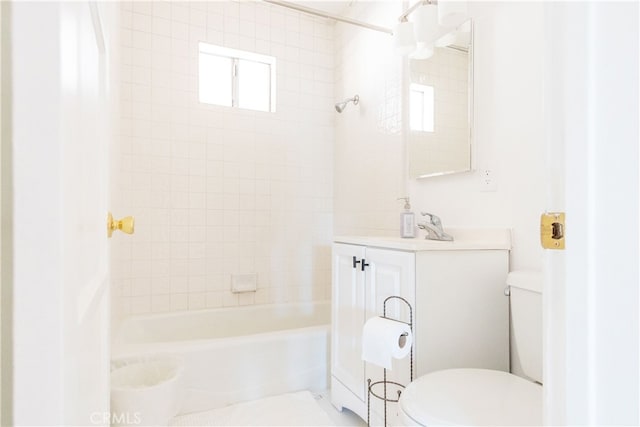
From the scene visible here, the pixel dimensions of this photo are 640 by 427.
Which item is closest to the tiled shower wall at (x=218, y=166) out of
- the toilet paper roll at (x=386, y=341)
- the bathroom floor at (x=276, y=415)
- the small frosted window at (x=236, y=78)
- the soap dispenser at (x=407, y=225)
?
the small frosted window at (x=236, y=78)

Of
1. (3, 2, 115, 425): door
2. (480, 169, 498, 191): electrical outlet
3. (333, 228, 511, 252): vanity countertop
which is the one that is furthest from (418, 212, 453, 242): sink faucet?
(3, 2, 115, 425): door

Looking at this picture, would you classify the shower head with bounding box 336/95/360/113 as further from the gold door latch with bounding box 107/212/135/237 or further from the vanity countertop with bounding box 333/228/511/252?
the gold door latch with bounding box 107/212/135/237

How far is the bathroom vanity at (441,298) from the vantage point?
1.28 meters

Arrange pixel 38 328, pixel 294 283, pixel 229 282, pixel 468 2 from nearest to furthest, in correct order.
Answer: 1. pixel 38 328
2. pixel 468 2
3. pixel 229 282
4. pixel 294 283

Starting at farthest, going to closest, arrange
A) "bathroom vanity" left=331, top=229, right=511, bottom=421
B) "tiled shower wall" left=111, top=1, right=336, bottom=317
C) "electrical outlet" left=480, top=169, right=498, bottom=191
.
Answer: "tiled shower wall" left=111, top=1, right=336, bottom=317 → "electrical outlet" left=480, top=169, right=498, bottom=191 → "bathroom vanity" left=331, top=229, right=511, bottom=421

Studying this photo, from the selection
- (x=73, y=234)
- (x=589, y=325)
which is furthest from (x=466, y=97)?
(x=73, y=234)

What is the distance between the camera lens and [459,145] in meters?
1.69

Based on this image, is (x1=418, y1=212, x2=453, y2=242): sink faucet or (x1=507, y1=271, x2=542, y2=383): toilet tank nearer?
(x1=507, y1=271, x2=542, y2=383): toilet tank

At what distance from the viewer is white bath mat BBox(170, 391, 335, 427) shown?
171cm

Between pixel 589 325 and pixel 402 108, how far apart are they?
176 centimetres

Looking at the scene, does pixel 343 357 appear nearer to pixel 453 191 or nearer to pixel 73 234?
pixel 453 191

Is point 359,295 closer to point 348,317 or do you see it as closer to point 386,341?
point 348,317

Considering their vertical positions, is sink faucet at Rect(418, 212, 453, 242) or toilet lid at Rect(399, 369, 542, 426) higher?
sink faucet at Rect(418, 212, 453, 242)

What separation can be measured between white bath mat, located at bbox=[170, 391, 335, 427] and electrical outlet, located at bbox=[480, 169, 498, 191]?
1352 mm
